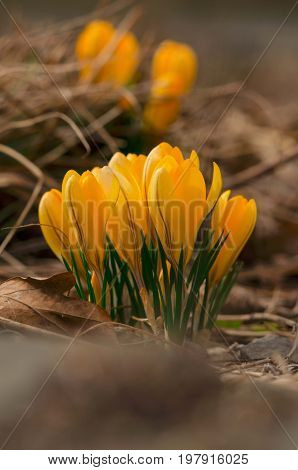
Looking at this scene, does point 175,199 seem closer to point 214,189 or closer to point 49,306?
point 214,189

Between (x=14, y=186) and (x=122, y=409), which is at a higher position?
(x=122, y=409)

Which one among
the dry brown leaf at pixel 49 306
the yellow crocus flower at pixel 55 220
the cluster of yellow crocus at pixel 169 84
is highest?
the yellow crocus flower at pixel 55 220

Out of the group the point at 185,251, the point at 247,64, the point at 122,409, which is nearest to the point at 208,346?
the point at 185,251

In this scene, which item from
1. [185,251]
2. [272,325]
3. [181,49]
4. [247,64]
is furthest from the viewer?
[247,64]

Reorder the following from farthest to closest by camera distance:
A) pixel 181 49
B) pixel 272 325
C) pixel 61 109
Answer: pixel 181 49, pixel 61 109, pixel 272 325

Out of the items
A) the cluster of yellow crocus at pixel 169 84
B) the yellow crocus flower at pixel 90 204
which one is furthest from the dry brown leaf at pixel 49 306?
the cluster of yellow crocus at pixel 169 84

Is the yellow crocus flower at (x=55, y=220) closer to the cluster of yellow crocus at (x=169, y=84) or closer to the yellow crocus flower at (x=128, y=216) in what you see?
the yellow crocus flower at (x=128, y=216)

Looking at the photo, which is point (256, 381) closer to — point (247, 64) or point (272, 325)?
point (272, 325)
